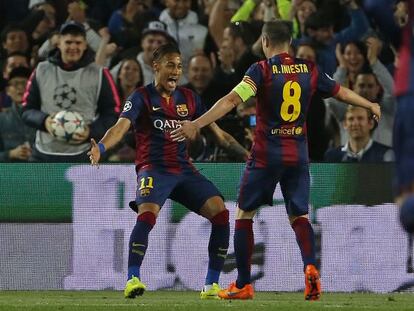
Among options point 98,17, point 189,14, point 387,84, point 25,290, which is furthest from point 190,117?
point 98,17

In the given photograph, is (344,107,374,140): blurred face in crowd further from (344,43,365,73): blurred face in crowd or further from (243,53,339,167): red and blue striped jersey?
(243,53,339,167): red and blue striped jersey

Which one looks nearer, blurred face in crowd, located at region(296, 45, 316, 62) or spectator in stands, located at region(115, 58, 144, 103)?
blurred face in crowd, located at region(296, 45, 316, 62)

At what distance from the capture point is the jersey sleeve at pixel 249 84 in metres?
10.7

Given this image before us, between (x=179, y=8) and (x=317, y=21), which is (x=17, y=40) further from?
(x=317, y=21)

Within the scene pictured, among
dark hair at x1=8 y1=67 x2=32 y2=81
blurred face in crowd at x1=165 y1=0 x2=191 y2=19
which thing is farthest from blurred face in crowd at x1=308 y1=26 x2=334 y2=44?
dark hair at x1=8 y1=67 x2=32 y2=81

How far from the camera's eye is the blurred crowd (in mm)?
14617

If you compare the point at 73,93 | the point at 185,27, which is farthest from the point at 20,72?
the point at 185,27

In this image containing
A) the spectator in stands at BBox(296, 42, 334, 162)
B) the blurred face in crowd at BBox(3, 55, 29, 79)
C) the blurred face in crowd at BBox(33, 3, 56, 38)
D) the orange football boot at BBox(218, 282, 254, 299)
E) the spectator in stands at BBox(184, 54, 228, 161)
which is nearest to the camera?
the orange football boot at BBox(218, 282, 254, 299)

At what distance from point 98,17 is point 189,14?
6.30ft

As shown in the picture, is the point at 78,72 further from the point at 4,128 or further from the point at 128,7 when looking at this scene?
the point at 128,7

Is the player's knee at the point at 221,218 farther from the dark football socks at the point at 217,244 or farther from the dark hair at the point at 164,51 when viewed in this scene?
the dark hair at the point at 164,51

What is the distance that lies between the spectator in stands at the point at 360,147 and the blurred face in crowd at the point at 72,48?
2.92 m

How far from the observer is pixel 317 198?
1283 centimetres

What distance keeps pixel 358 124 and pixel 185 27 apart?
3767 millimetres
